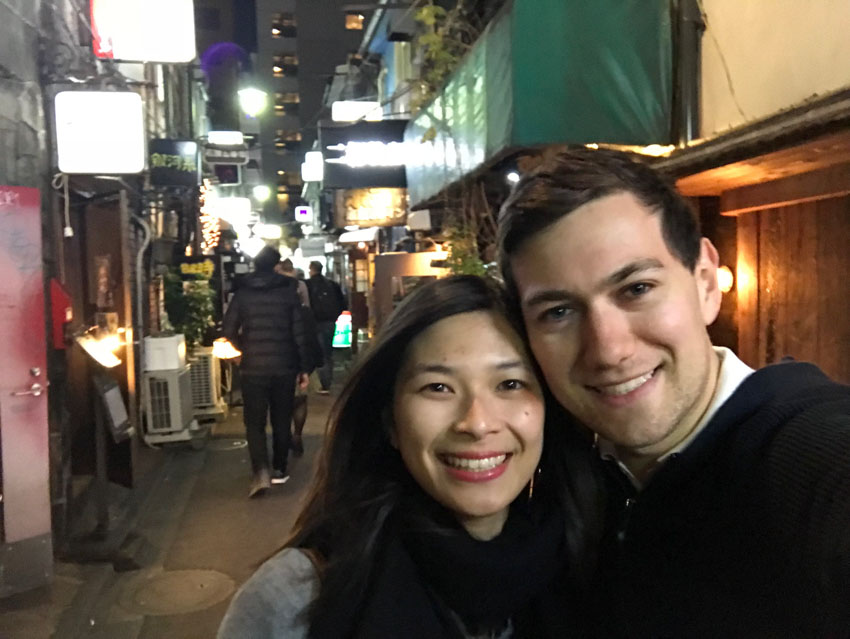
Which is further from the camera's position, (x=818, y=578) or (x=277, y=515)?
(x=277, y=515)

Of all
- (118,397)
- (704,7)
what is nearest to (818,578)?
(704,7)

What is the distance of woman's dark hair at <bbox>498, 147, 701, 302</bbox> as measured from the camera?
179cm

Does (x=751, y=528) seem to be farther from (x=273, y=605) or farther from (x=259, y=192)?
(x=259, y=192)

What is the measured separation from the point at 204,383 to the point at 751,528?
1078 cm

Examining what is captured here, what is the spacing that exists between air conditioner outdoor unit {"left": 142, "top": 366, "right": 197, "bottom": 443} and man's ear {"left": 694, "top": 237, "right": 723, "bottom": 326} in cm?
865

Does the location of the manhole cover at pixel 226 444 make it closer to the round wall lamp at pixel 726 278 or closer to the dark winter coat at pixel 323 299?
the dark winter coat at pixel 323 299

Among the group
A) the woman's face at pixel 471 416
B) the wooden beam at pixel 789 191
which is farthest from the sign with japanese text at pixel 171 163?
the woman's face at pixel 471 416

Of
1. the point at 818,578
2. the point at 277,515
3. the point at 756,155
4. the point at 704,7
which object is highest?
the point at 704,7

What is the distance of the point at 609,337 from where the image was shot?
1.70 meters

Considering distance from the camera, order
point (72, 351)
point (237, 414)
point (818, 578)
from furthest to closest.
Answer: point (237, 414) < point (72, 351) < point (818, 578)

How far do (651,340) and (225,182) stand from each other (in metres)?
19.2

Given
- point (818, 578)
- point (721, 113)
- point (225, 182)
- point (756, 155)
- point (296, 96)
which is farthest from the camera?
point (296, 96)

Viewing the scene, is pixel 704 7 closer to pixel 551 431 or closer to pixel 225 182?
pixel 551 431

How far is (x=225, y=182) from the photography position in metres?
19.3
